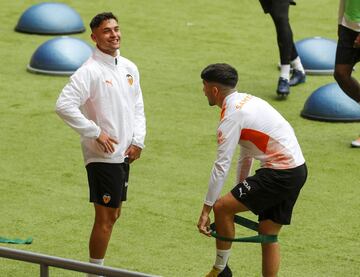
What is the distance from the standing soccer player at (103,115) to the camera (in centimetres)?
805

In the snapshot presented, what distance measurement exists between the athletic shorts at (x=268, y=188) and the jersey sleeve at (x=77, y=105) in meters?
1.13

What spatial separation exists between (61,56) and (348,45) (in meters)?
4.73

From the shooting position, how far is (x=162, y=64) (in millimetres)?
15672

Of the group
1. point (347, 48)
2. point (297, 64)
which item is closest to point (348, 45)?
point (347, 48)

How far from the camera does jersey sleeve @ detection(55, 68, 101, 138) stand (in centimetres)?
798

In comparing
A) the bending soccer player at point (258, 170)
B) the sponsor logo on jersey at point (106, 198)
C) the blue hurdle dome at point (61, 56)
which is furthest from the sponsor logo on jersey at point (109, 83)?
the blue hurdle dome at point (61, 56)

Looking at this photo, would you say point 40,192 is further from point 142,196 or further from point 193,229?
point 193,229

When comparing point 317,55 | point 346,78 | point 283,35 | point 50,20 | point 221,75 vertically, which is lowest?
point 50,20

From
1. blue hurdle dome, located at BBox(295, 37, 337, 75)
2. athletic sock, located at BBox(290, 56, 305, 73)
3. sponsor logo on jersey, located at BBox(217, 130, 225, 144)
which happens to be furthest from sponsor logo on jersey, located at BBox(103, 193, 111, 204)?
blue hurdle dome, located at BBox(295, 37, 337, 75)

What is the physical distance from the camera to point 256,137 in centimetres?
787

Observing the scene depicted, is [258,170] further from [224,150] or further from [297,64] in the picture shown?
[297,64]

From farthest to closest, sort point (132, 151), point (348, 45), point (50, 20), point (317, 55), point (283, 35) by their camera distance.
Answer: point (50, 20), point (317, 55), point (283, 35), point (348, 45), point (132, 151)

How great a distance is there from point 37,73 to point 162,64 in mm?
1806

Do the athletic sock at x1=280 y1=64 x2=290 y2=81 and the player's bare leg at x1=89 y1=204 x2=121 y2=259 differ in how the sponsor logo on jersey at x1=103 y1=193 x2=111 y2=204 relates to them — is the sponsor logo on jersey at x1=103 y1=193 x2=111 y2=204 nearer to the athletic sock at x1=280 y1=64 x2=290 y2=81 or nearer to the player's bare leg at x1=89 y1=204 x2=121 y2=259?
the player's bare leg at x1=89 y1=204 x2=121 y2=259
